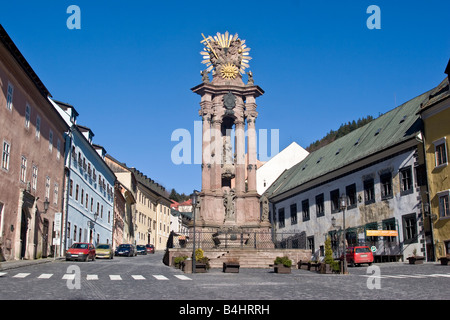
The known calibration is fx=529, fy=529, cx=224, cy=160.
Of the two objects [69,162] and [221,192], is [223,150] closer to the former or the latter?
[221,192]

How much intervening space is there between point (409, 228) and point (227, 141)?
550 inches

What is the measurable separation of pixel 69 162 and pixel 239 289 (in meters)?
31.2

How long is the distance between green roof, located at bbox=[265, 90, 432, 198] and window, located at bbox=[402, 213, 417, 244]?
5.38m

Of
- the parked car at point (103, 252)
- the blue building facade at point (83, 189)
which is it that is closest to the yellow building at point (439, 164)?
the parked car at point (103, 252)

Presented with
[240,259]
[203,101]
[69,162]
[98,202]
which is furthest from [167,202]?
[240,259]

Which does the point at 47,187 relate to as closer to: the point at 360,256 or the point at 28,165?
the point at 28,165

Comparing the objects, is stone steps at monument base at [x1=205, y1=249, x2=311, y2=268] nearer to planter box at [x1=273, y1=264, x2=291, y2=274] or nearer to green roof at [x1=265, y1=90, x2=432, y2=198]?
planter box at [x1=273, y1=264, x2=291, y2=274]

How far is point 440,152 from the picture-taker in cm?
3403

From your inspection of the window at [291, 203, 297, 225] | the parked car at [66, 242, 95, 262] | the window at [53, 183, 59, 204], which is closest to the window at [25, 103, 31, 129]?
the window at [53, 183, 59, 204]

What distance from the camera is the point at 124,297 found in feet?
41.2

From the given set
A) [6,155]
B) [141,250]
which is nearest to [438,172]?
[6,155]

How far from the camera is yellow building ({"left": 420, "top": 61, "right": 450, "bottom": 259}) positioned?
3278 centimetres

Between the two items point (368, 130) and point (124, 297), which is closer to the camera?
point (124, 297)

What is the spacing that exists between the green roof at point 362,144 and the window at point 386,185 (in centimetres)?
202
